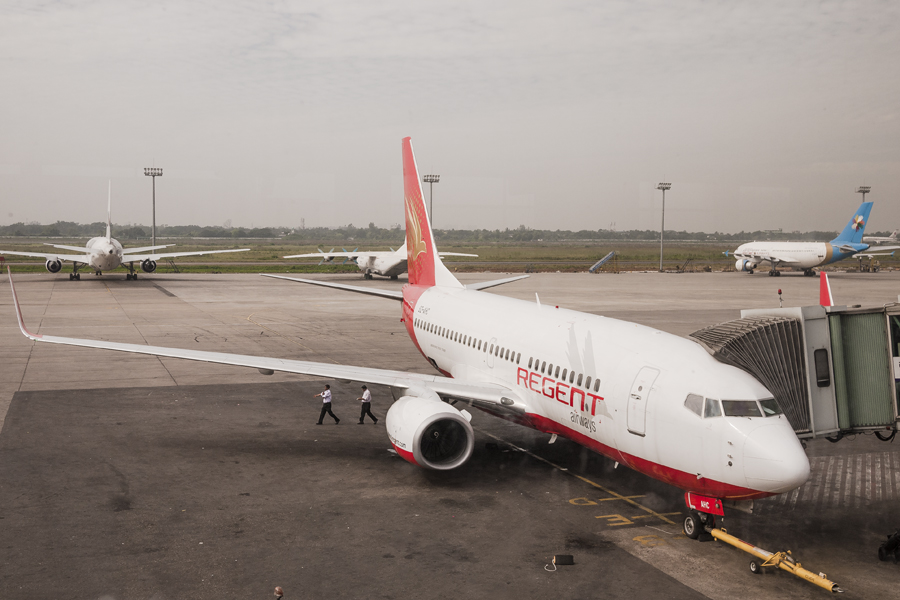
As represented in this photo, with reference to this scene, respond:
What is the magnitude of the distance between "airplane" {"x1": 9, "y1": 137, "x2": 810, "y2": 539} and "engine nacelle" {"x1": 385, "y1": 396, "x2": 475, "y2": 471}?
33 mm

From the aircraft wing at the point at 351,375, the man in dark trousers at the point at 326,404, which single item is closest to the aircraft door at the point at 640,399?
the aircraft wing at the point at 351,375

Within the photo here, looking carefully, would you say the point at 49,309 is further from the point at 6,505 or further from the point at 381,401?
the point at 6,505

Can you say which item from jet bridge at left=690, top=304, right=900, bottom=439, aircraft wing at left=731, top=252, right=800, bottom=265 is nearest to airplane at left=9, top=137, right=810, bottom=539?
jet bridge at left=690, top=304, right=900, bottom=439

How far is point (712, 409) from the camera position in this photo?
1249 centimetres

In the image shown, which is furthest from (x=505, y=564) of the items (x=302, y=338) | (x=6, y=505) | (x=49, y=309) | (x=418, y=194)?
(x=49, y=309)

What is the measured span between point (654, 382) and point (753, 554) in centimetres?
338

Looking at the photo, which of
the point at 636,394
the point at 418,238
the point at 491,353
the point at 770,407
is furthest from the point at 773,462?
the point at 418,238

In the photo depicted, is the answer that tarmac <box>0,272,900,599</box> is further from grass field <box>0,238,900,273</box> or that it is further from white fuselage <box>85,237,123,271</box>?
grass field <box>0,238,900,273</box>

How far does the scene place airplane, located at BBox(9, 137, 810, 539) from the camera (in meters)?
12.2

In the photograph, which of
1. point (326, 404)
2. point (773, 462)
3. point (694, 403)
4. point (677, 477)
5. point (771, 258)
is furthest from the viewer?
point (771, 258)

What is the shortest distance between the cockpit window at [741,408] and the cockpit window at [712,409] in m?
0.10

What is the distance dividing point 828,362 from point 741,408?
2.92 meters

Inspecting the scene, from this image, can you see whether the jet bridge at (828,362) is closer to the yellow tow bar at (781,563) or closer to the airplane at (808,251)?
the yellow tow bar at (781,563)

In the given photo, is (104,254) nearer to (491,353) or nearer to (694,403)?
(491,353)
